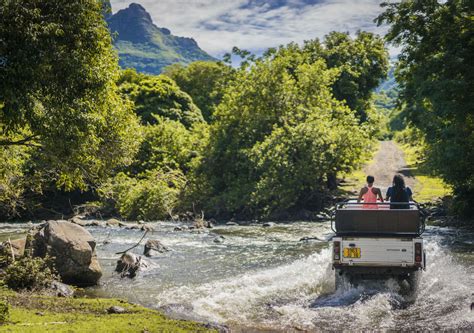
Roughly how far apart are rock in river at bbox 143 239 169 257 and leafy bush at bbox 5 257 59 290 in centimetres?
839

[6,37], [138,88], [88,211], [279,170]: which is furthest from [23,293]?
[138,88]

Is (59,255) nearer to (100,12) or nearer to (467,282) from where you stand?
(100,12)

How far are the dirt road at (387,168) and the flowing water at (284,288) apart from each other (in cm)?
2344

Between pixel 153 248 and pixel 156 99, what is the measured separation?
1738 inches

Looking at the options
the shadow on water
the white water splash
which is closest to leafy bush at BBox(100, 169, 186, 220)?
the white water splash

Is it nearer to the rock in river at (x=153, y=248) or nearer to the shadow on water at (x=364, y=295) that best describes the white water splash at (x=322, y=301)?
the shadow on water at (x=364, y=295)

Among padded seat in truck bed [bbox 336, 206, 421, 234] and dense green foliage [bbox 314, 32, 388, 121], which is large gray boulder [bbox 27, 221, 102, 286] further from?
dense green foliage [bbox 314, 32, 388, 121]

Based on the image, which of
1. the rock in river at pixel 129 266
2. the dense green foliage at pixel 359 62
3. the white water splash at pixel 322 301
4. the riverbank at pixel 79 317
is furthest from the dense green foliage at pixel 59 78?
the dense green foliage at pixel 359 62

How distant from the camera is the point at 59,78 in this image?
14602 millimetres

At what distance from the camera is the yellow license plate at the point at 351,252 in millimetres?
14492

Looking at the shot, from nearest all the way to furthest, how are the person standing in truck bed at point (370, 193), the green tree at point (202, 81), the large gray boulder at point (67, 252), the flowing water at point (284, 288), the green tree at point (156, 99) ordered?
1. the flowing water at point (284, 288)
2. the person standing in truck bed at point (370, 193)
3. the large gray boulder at point (67, 252)
4. the green tree at point (156, 99)
5. the green tree at point (202, 81)

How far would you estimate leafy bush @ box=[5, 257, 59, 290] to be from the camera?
50.2 ft

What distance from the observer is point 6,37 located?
13.1m

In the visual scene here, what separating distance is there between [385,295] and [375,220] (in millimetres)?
2091
